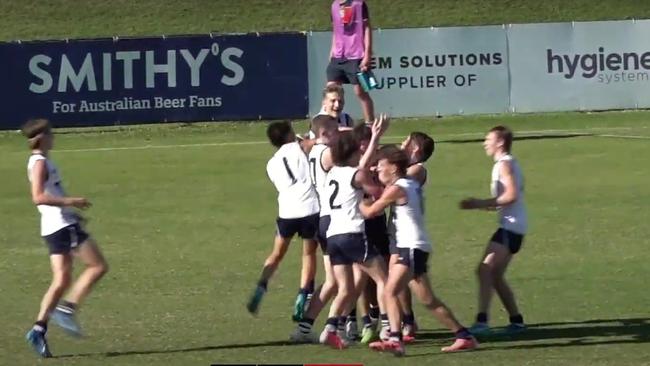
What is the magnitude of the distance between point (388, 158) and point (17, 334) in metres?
3.36

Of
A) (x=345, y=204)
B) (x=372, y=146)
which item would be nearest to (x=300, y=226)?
(x=345, y=204)

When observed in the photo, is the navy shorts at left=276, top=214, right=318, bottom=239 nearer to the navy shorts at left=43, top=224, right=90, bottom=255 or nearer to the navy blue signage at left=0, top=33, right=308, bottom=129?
the navy shorts at left=43, top=224, right=90, bottom=255

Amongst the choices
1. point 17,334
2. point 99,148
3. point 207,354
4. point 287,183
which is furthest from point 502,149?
point 99,148

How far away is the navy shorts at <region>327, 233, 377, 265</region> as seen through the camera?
10445mm

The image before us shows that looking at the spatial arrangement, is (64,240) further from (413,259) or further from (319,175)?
(413,259)

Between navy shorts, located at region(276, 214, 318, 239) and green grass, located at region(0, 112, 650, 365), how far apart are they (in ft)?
2.47

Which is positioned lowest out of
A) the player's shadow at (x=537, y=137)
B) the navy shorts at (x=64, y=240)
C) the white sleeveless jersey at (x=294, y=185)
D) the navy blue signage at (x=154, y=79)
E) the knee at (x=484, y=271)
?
the knee at (x=484, y=271)

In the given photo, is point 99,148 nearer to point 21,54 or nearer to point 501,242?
point 21,54

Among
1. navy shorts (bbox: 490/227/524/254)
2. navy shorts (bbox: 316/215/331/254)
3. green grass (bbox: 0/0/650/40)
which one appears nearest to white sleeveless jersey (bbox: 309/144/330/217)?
navy shorts (bbox: 316/215/331/254)

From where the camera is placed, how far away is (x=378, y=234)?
11.0 meters

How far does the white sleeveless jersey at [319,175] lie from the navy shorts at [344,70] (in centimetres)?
886

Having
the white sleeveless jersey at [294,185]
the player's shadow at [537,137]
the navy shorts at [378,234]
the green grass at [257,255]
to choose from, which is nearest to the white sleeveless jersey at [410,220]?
the navy shorts at [378,234]

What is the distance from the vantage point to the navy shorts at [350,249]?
10445 millimetres

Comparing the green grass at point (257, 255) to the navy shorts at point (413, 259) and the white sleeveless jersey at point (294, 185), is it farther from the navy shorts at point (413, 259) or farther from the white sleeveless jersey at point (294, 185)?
the white sleeveless jersey at point (294, 185)
